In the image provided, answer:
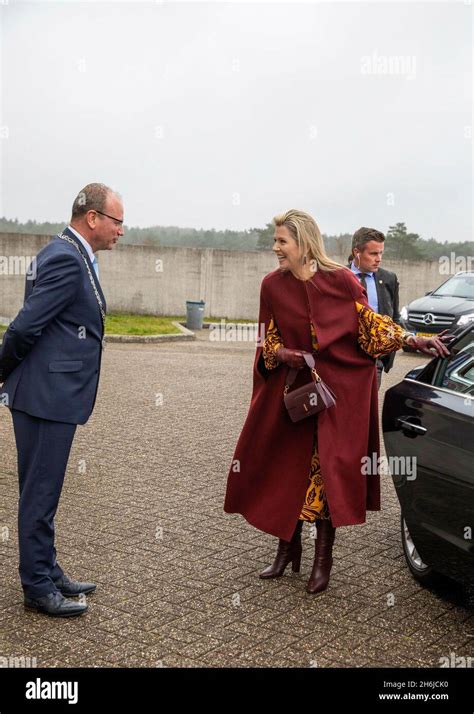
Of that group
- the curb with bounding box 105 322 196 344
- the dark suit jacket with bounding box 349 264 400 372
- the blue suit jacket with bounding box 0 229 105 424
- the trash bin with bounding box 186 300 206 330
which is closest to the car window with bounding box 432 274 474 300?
the curb with bounding box 105 322 196 344

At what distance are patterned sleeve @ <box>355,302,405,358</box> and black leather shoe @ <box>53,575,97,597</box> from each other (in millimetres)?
2010

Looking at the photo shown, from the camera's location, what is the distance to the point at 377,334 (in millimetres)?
5211

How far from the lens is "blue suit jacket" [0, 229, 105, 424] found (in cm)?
458

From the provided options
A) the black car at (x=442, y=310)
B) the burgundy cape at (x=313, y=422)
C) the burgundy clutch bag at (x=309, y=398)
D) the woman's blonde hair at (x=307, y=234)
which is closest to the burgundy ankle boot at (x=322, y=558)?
the burgundy cape at (x=313, y=422)

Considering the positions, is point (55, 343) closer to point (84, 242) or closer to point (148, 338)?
point (84, 242)

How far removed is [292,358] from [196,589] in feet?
4.55

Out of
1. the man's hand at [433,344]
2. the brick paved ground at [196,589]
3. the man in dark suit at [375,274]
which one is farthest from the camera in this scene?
the man in dark suit at [375,274]

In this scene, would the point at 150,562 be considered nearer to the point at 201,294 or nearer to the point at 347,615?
the point at 347,615

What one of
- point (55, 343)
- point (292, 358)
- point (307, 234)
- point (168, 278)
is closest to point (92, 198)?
point (55, 343)

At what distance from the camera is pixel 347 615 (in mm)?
4922

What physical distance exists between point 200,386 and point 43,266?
31.3 ft

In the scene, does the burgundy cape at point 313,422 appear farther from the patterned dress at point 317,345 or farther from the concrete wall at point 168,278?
the concrete wall at point 168,278

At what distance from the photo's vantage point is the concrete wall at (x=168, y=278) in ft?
97.9

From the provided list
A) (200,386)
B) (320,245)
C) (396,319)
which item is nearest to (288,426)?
(320,245)
